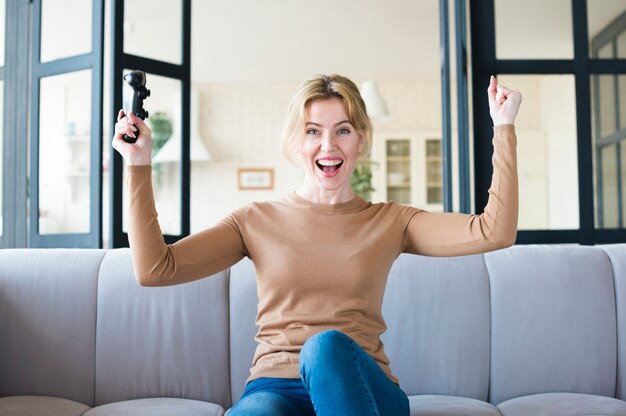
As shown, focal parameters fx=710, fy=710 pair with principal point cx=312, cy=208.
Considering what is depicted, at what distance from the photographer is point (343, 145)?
1734 millimetres

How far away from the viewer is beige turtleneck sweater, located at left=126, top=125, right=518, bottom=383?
155cm

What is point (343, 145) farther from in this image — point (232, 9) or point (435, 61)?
point (435, 61)

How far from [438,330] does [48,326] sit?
1248mm

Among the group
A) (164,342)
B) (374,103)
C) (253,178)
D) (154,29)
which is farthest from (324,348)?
(253,178)

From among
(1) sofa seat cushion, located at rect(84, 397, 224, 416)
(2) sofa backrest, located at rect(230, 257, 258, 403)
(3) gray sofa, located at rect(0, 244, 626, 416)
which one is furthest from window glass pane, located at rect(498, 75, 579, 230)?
(1) sofa seat cushion, located at rect(84, 397, 224, 416)

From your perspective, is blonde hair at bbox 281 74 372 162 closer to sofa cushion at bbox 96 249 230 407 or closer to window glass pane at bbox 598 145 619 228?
sofa cushion at bbox 96 249 230 407

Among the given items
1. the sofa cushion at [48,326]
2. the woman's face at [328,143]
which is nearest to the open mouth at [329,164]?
the woman's face at [328,143]

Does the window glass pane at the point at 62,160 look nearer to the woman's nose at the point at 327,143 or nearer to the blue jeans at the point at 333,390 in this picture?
the woman's nose at the point at 327,143

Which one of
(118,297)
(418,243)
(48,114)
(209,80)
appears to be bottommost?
(118,297)

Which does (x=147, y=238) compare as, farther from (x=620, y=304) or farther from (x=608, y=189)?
(x=608, y=189)

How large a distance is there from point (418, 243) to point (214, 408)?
827 millimetres

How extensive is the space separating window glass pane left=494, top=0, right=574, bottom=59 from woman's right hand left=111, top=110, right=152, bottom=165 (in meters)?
2.10

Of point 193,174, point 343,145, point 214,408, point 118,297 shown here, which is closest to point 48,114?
point 118,297

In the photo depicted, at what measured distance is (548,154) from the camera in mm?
3336
